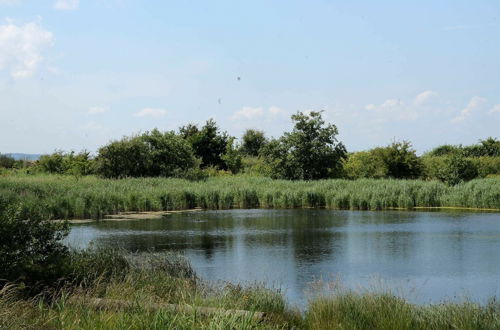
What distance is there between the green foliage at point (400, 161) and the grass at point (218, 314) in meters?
35.6

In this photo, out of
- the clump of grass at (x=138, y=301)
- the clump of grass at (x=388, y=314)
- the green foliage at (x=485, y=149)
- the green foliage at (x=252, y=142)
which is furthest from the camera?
the green foliage at (x=252, y=142)

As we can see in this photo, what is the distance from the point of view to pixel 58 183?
33.4m

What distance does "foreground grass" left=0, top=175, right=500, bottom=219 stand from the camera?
30.3 metres

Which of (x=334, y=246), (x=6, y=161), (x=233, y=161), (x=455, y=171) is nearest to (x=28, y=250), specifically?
(x=334, y=246)

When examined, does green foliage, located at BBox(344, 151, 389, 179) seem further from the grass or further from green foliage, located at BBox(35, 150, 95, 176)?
the grass

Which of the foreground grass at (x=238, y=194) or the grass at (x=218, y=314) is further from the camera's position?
the foreground grass at (x=238, y=194)

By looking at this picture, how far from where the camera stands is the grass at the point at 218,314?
729 cm

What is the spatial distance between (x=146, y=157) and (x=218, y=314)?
37.7 meters

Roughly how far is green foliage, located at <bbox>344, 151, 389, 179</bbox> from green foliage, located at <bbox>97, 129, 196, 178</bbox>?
12.3m

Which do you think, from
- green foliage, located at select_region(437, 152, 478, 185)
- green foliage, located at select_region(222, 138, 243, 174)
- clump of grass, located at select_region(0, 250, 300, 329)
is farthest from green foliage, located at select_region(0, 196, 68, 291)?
green foliage, located at select_region(222, 138, 243, 174)

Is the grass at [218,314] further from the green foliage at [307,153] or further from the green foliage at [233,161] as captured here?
the green foliage at [233,161]

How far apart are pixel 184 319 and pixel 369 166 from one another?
1580 inches

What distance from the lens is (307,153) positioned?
44969 millimetres

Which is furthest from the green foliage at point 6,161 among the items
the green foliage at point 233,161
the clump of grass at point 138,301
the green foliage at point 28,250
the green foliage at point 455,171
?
the green foliage at point 28,250
